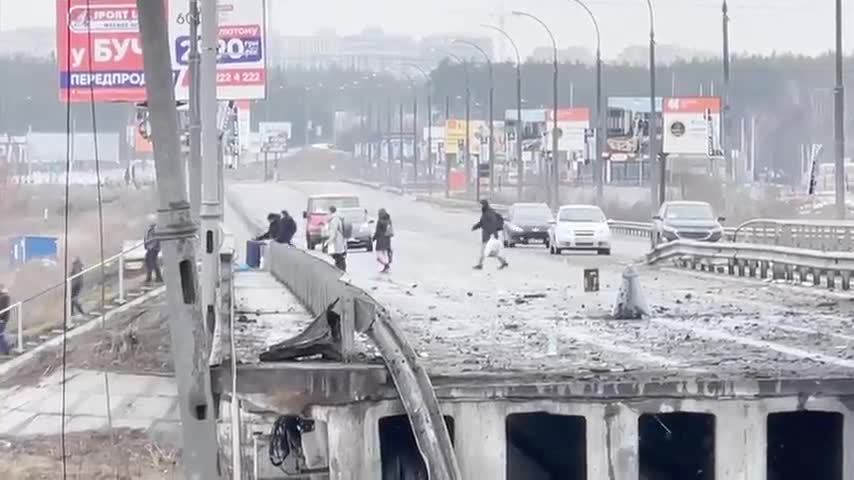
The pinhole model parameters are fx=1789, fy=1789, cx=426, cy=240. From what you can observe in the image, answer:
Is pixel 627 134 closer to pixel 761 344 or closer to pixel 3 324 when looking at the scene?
pixel 3 324

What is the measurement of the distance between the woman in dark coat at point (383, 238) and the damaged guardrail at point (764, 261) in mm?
7227

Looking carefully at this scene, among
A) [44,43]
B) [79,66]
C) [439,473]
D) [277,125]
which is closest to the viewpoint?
[439,473]

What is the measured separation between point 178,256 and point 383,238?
31463 millimetres

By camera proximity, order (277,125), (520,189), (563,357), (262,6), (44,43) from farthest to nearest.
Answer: (277,125), (520,189), (44,43), (262,6), (563,357)

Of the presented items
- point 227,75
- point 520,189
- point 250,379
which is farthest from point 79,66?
point 520,189

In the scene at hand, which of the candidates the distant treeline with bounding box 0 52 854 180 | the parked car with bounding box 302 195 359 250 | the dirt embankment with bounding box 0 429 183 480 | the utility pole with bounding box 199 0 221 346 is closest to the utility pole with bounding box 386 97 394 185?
the distant treeline with bounding box 0 52 854 180

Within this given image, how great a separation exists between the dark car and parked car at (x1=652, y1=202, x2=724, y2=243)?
4838mm

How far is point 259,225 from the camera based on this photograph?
81.9 m

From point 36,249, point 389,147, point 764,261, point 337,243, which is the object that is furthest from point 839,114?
point 389,147

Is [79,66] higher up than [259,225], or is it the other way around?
[79,66]

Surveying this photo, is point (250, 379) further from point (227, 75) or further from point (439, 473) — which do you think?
point (227, 75)

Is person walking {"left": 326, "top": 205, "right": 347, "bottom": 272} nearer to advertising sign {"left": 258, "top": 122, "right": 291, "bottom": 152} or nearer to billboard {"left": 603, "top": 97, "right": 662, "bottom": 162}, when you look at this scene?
billboard {"left": 603, "top": 97, "right": 662, "bottom": 162}

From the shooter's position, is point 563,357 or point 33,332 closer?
point 563,357

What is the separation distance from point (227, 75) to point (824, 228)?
59.9ft
